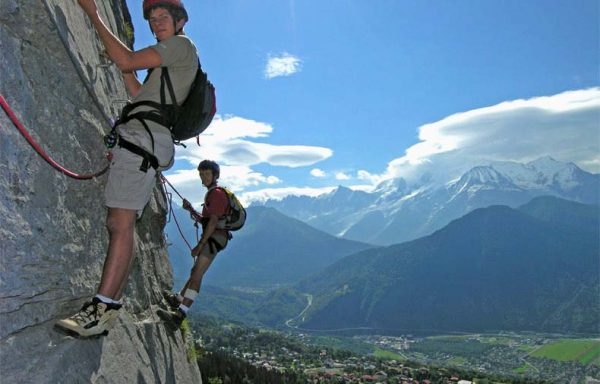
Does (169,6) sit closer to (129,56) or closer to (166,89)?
(129,56)

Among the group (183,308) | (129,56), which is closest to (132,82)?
(129,56)

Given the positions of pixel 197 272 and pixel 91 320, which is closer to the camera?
pixel 91 320

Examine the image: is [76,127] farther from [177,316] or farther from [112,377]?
[177,316]

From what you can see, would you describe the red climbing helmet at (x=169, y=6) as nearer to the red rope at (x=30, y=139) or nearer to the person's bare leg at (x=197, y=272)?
the red rope at (x=30, y=139)

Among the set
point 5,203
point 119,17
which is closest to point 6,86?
point 5,203

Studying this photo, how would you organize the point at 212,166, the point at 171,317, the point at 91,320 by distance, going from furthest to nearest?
the point at 212,166 < the point at 171,317 < the point at 91,320

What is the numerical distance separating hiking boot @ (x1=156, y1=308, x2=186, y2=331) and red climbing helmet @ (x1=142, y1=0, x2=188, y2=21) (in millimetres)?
5101

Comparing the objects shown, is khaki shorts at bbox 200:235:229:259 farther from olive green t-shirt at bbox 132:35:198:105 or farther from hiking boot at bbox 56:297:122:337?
olive green t-shirt at bbox 132:35:198:105

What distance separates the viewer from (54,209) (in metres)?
5.09

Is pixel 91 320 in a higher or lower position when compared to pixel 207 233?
lower

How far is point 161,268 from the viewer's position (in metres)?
9.61

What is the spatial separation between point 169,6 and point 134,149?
1.84 metres

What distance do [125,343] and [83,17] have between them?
15.5 feet

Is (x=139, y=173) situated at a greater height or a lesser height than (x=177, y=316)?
greater
